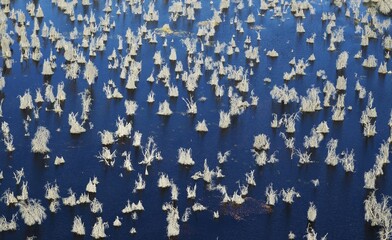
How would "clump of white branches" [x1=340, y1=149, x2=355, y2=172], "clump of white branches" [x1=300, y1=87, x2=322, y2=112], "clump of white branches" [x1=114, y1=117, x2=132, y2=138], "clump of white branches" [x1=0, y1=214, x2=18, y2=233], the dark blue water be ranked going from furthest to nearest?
"clump of white branches" [x1=300, y1=87, x2=322, y2=112] < "clump of white branches" [x1=114, y1=117, x2=132, y2=138] < "clump of white branches" [x1=340, y1=149, x2=355, y2=172] < the dark blue water < "clump of white branches" [x1=0, y1=214, x2=18, y2=233]

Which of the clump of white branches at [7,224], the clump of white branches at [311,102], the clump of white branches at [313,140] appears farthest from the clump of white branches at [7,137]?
the clump of white branches at [311,102]

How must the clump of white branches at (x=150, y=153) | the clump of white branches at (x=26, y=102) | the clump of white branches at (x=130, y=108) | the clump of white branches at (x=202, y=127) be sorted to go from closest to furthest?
1. the clump of white branches at (x=150, y=153)
2. the clump of white branches at (x=202, y=127)
3. the clump of white branches at (x=130, y=108)
4. the clump of white branches at (x=26, y=102)

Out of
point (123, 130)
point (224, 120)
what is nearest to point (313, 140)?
point (224, 120)

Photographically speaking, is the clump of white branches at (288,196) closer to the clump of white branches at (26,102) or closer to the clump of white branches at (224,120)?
the clump of white branches at (224,120)

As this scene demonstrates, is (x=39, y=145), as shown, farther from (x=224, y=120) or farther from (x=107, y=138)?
(x=224, y=120)

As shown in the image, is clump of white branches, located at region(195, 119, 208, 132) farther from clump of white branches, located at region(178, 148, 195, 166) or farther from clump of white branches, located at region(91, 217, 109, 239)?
clump of white branches, located at region(91, 217, 109, 239)

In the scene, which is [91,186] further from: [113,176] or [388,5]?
[388,5]

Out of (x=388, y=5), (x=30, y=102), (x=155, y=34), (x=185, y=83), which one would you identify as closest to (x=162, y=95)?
(x=185, y=83)

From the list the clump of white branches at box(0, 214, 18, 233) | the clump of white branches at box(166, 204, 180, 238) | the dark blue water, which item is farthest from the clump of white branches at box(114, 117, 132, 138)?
the clump of white branches at box(0, 214, 18, 233)
